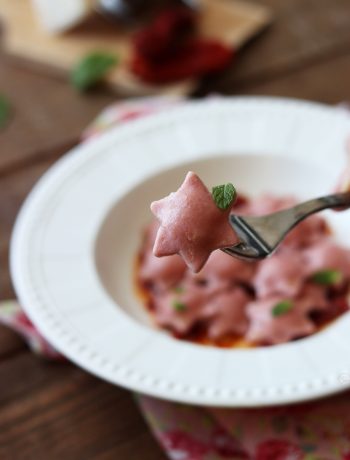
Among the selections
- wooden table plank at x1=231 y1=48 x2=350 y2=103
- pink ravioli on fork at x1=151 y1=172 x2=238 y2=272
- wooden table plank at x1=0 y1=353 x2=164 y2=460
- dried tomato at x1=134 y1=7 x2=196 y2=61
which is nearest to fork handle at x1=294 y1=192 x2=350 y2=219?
pink ravioli on fork at x1=151 y1=172 x2=238 y2=272

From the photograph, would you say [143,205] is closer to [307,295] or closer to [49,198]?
[49,198]

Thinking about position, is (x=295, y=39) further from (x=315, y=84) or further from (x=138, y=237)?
(x=138, y=237)

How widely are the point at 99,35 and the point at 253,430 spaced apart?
826 mm

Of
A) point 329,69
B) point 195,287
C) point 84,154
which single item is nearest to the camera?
point 195,287

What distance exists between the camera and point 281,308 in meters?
0.71

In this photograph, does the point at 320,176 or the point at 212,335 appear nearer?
the point at 212,335

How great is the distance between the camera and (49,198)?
0.82m

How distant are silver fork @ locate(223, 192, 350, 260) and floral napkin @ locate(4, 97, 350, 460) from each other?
0.20m

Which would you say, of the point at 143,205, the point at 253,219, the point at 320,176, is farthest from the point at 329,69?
the point at 253,219

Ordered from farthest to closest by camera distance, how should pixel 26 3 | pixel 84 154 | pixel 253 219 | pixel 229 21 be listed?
pixel 26 3, pixel 229 21, pixel 84 154, pixel 253 219

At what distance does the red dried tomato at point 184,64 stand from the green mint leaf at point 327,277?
0.49 m

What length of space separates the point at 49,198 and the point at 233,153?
23 cm

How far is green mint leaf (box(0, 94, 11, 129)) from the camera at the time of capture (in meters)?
1.12

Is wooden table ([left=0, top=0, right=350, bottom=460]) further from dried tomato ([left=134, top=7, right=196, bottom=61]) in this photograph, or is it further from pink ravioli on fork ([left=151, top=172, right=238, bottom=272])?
pink ravioli on fork ([left=151, top=172, right=238, bottom=272])
